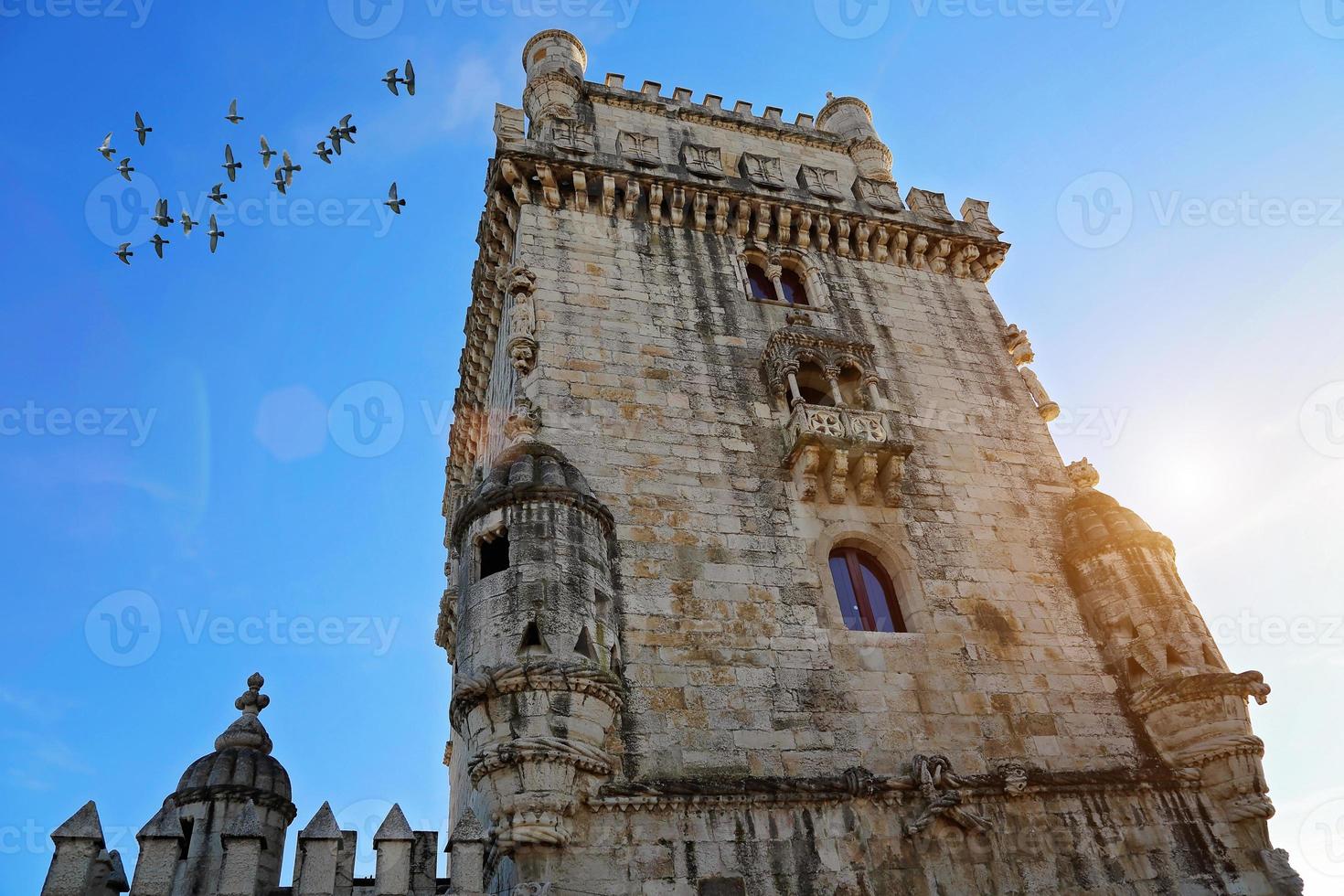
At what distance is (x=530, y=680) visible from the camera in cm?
1085

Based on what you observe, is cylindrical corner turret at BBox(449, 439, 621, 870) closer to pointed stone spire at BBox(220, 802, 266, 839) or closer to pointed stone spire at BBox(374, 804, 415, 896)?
pointed stone spire at BBox(374, 804, 415, 896)

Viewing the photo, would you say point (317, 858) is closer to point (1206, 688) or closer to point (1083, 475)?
point (1206, 688)

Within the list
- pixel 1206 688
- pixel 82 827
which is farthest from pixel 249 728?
pixel 1206 688

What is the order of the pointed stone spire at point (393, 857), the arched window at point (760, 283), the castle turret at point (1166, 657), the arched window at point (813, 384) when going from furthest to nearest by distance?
the arched window at point (760, 283), the arched window at point (813, 384), the castle turret at point (1166, 657), the pointed stone spire at point (393, 857)

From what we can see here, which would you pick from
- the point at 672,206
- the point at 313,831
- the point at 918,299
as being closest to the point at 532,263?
the point at 672,206

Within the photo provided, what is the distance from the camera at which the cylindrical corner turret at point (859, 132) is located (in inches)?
922

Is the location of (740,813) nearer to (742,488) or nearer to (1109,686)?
(742,488)

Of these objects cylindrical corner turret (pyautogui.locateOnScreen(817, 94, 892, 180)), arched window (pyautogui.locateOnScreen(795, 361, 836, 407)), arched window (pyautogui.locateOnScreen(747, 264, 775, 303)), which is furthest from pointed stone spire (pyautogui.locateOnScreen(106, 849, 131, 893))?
cylindrical corner turret (pyautogui.locateOnScreen(817, 94, 892, 180))

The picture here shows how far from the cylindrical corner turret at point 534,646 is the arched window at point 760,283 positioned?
6788 mm

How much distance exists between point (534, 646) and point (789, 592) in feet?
13.4

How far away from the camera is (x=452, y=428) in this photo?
24312 millimetres

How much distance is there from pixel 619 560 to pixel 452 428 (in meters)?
12.5

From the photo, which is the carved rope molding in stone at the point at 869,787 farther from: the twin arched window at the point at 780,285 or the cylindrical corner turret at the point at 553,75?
the cylindrical corner turret at the point at 553,75

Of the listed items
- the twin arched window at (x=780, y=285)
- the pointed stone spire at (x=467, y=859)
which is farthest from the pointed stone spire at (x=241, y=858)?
the twin arched window at (x=780, y=285)
